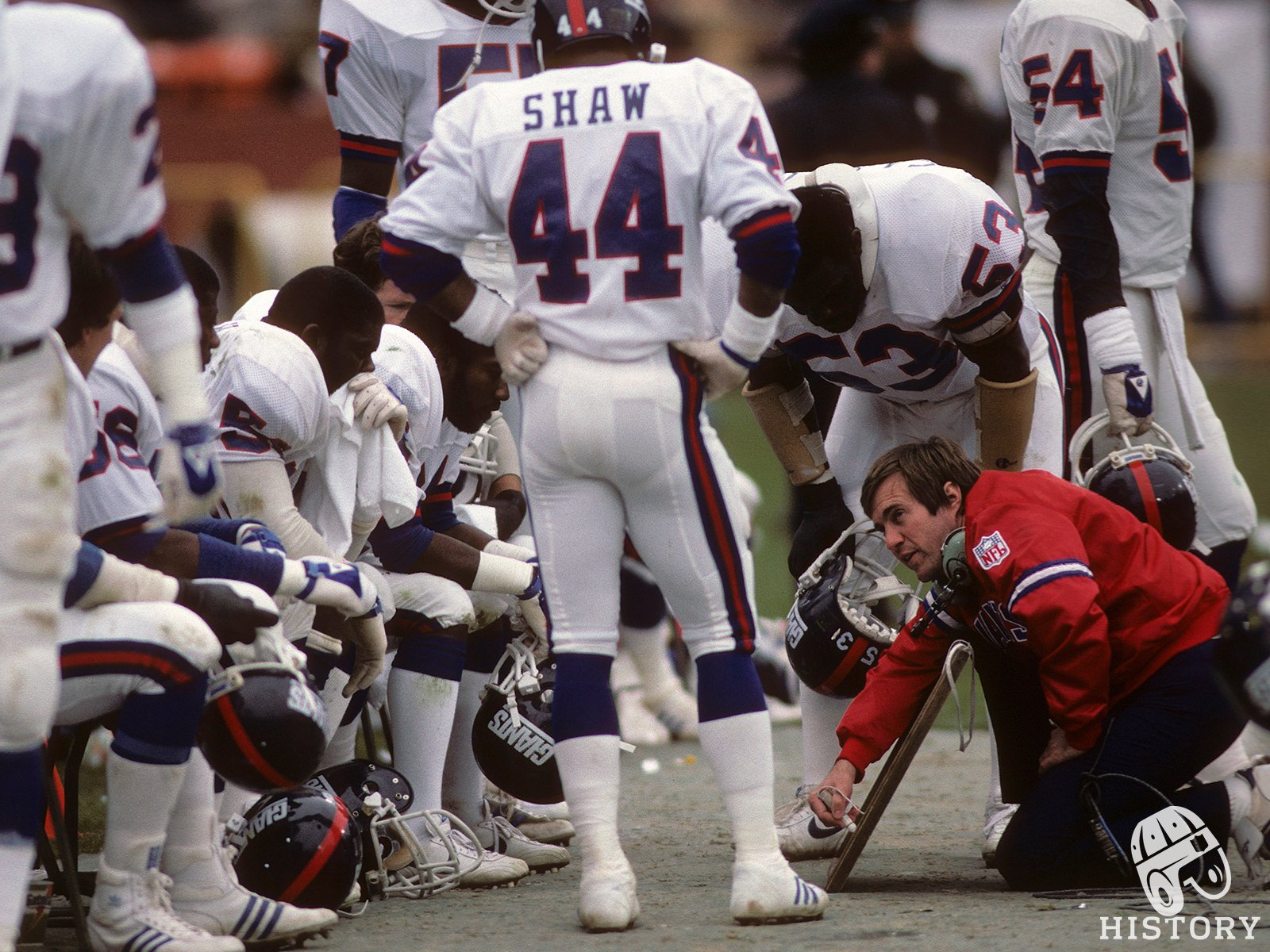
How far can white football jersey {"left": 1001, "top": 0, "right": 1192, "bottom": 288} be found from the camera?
16.2ft

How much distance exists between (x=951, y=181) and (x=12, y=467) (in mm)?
2300

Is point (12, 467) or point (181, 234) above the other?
point (12, 467)

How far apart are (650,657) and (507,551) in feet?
6.05

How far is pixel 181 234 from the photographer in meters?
16.9

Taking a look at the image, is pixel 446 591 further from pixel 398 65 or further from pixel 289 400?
pixel 398 65

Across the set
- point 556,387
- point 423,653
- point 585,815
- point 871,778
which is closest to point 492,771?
point 423,653

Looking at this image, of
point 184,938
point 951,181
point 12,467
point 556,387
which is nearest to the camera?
point 12,467

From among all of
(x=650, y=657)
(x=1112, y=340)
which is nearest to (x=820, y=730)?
(x=1112, y=340)

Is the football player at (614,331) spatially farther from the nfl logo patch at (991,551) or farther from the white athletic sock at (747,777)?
the nfl logo patch at (991,551)

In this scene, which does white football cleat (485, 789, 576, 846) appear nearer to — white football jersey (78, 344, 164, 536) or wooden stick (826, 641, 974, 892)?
wooden stick (826, 641, 974, 892)

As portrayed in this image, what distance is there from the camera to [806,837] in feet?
15.0

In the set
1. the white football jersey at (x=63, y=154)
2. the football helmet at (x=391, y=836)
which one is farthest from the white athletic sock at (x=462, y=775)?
the white football jersey at (x=63, y=154)

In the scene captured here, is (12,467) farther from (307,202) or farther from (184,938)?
(307,202)

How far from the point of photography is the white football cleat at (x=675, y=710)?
6520 mm
